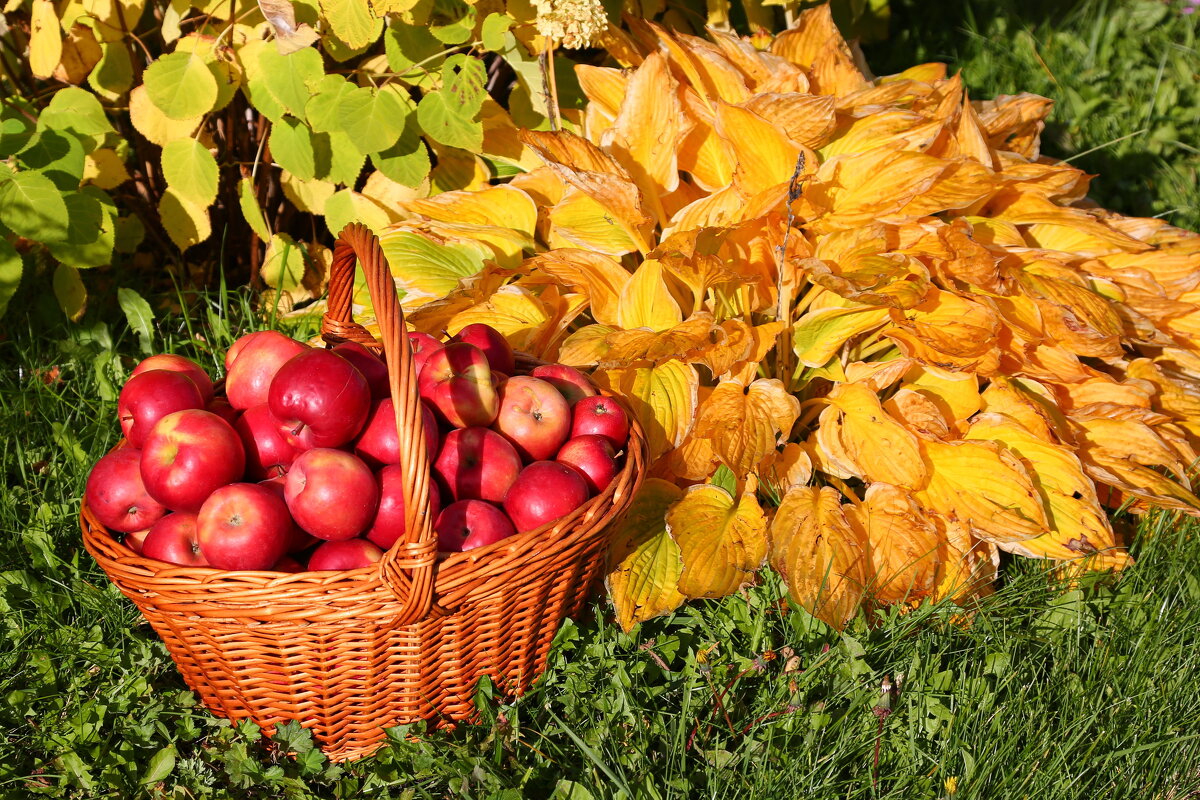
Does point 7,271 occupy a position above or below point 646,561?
above

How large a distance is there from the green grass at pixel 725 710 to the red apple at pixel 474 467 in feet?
1.04

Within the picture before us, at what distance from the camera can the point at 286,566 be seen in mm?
1582

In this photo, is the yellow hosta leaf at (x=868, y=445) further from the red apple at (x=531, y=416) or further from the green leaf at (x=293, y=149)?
the green leaf at (x=293, y=149)

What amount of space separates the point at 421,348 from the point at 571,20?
70 cm

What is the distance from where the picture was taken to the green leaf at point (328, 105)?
222cm

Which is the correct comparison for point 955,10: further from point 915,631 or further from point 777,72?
point 915,631

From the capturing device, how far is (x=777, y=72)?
2.35m

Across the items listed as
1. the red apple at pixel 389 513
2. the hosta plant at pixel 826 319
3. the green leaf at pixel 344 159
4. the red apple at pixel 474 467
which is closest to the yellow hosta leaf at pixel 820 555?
the hosta plant at pixel 826 319

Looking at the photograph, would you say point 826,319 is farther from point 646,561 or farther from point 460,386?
point 460,386

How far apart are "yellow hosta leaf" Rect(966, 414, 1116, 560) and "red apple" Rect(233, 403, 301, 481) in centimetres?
138

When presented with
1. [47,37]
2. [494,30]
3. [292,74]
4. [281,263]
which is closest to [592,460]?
[494,30]

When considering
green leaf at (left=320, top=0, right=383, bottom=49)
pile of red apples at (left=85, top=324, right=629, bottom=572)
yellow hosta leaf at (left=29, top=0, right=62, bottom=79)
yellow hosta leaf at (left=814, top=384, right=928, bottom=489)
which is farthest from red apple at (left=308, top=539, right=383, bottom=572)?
yellow hosta leaf at (left=29, top=0, right=62, bottom=79)

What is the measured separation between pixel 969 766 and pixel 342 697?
99cm

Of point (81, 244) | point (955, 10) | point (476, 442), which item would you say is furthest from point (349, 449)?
point (955, 10)
